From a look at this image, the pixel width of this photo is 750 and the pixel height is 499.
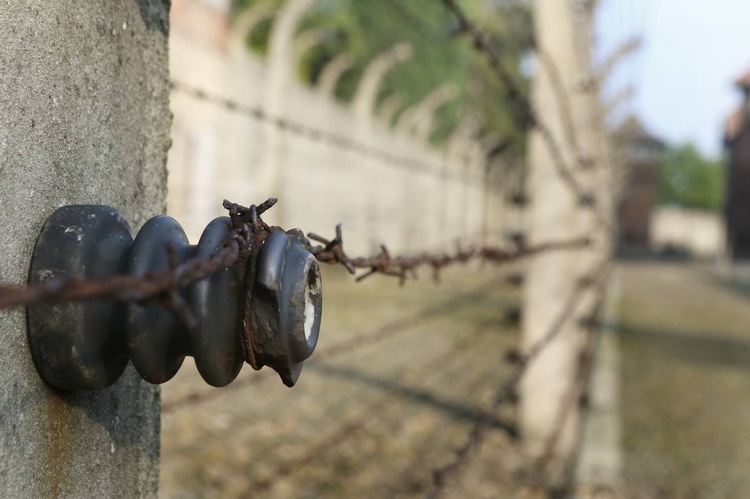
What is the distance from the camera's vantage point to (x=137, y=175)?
2.42 feet

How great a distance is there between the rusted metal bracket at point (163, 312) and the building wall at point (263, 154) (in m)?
5.36

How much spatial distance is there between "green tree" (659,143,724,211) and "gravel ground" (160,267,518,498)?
188 feet

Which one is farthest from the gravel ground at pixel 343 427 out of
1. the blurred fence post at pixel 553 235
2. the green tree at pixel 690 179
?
the green tree at pixel 690 179

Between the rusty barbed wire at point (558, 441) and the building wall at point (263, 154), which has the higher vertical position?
the building wall at point (263, 154)

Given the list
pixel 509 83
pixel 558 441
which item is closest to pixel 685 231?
pixel 558 441

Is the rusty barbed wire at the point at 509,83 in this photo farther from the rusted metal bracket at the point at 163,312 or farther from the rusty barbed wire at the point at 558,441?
the rusted metal bracket at the point at 163,312

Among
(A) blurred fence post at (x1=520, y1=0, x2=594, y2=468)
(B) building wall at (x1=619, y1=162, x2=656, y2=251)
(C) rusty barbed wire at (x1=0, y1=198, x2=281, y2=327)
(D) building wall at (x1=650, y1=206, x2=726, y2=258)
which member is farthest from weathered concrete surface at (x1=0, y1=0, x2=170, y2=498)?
(B) building wall at (x1=619, y1=162, x2=656, y2=251)

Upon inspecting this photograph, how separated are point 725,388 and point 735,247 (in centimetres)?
3408

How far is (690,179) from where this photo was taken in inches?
2427

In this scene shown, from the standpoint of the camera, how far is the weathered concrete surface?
577mm

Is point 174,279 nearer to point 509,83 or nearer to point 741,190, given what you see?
point 509,83

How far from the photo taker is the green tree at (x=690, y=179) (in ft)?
194

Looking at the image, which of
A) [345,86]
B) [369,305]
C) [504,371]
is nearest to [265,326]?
[504,371]

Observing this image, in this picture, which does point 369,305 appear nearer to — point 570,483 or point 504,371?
point 504,371
